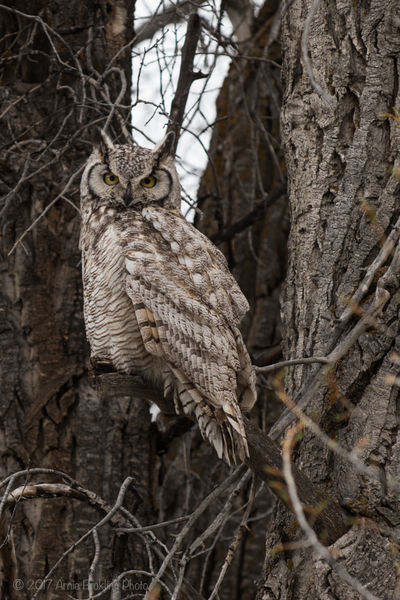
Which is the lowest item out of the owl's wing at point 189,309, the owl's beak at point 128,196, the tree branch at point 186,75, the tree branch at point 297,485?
the tree branch at point 297,485

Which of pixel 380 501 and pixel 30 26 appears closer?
pixel 380 501

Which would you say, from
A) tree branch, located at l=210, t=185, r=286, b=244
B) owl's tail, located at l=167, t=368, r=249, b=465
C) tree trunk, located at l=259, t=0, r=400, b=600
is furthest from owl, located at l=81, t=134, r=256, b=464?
tree branch, located at l=210, t=185, r=286, b=244

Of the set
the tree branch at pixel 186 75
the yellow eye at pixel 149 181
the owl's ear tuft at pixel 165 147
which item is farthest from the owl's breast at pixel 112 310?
the tree branch at pixel 186 75

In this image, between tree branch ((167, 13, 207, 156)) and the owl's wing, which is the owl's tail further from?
tree branch ((167, 13, 207, 156))

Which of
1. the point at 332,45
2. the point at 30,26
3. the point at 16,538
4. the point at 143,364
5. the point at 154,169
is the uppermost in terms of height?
the point at 30,26

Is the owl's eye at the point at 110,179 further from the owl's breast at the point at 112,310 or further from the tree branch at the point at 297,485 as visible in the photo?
the tree branch at the point at 297,485

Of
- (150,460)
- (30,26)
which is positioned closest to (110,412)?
(150,460)

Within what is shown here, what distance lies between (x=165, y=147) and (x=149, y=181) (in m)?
0.17

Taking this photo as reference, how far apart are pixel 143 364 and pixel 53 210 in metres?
1.31

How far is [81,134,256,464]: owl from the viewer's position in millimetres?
2461

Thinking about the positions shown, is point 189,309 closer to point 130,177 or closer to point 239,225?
point 130,177

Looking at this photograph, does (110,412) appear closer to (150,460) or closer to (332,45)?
(150,460)

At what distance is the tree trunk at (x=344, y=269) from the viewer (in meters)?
2.33

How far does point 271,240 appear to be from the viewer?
507 cm
